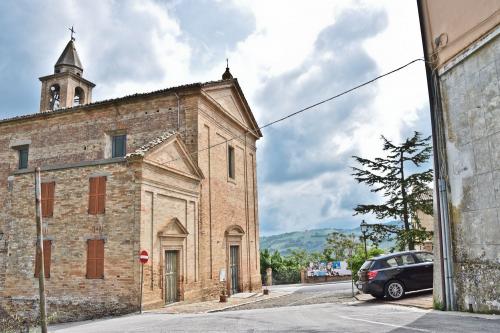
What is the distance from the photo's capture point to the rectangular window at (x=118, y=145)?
819 inches

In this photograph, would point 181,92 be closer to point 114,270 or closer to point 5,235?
point 114,270

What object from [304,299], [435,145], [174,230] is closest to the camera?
[435,145]

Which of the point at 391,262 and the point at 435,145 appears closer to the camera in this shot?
the point at 435,145

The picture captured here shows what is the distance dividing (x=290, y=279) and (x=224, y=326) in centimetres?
2872

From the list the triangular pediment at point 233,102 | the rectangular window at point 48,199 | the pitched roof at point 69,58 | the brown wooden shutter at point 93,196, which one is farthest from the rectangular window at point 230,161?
the pitched roof at point 69,58

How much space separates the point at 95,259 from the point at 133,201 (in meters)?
2.42

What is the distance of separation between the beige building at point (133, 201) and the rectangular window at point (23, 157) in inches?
2.3

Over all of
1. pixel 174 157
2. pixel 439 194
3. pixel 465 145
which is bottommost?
pixel 439 194

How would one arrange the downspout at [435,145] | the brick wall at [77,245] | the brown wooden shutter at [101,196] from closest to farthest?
1. the downspout at [435,145]
2. the brick wall at [77,245]
3. the brown wooden shutter at [101,196]

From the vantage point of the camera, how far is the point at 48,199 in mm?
16250

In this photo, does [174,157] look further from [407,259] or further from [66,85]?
[66,85]

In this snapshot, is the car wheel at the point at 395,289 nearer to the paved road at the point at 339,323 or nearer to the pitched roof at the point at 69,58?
the paved road at the point at 339,323

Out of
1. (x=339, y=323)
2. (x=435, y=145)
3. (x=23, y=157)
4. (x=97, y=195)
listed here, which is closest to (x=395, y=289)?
(x=435, y=145)

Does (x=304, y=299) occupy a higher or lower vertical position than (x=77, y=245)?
lower
